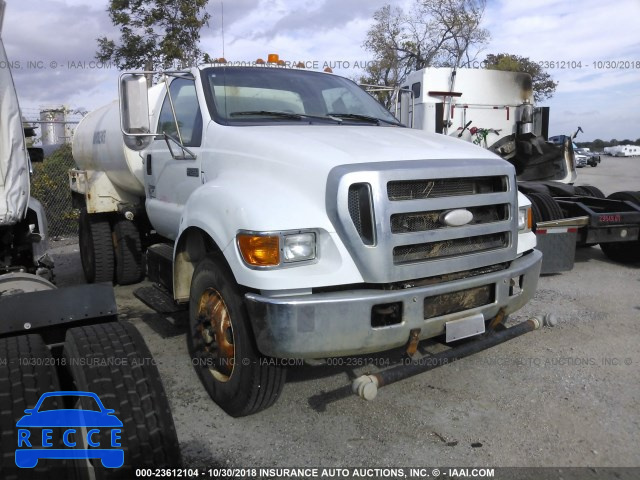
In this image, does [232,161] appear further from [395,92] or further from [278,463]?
[395,92]

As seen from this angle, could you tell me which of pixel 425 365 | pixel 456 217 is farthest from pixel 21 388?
pixel 456 217

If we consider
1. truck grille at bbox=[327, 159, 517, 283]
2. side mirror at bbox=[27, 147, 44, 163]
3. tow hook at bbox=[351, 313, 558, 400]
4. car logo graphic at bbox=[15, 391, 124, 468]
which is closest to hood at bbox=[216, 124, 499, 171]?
truck grille at bbox=[327, 159, 517, 283]

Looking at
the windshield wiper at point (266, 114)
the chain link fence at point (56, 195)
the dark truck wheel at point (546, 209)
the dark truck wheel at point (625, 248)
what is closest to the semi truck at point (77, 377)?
the windshield wiper at point (266, 114)

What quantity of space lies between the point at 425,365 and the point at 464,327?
37cm

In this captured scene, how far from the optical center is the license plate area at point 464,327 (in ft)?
10.2

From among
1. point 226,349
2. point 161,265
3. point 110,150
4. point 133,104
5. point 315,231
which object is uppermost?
point 133,104

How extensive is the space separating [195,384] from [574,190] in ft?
20.8

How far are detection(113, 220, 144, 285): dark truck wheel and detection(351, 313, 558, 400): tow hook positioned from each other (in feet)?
15.0

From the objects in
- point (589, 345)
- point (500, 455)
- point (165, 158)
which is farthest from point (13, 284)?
point (589, 345)

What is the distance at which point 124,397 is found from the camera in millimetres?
2186

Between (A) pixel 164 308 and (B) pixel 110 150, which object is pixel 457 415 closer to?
(A) pixel 164 308

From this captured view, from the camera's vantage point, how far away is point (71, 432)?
2066mm

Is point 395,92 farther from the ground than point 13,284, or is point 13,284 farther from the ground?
point 395,92

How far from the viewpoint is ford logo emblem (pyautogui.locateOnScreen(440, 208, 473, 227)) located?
3.07 m
